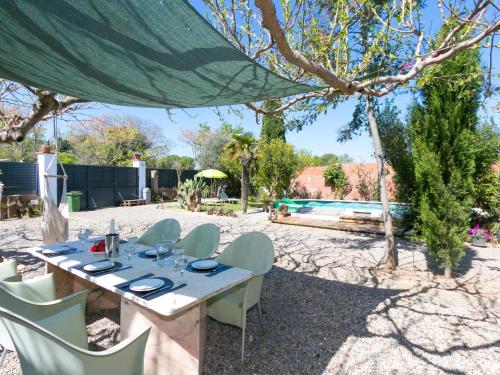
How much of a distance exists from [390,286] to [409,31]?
3216 mm

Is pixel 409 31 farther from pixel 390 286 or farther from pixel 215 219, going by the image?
pixel 215 219

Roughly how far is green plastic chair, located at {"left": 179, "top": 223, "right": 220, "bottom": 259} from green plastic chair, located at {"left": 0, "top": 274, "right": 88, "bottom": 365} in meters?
1.66

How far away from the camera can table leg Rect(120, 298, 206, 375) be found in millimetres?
2020

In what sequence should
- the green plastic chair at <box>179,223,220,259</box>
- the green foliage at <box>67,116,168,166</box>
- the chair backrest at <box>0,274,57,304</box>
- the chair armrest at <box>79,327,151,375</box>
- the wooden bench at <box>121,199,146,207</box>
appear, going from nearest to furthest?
the chair armrest at <box>79,327,151,375</box>
the chair backrest at <box>0,274,57,304</box>
the green plastic chair at <box>179,223,220,259</box>
the wooden bench at <box>121,199,146,207</box>
the green foliage at <box>67,116,168,166</box>

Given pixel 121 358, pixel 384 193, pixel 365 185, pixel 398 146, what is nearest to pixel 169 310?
pixel 121 358

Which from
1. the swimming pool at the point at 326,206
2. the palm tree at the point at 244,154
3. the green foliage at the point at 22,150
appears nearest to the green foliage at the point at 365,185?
the swimming pool at the point at 326,206

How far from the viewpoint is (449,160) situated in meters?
4.19

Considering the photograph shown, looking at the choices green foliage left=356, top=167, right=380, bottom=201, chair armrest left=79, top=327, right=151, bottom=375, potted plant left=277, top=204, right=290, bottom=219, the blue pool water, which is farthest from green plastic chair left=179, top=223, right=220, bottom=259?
green foliage left=356, top=167, right=380, bottom=201

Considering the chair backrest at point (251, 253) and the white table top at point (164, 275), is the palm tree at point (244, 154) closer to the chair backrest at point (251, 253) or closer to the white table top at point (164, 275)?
the chair backrest at point (251, 253)

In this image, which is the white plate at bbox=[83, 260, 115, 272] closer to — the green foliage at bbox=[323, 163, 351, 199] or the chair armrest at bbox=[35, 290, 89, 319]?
the chair armrest at bbox=[35, 290, 89, 319]

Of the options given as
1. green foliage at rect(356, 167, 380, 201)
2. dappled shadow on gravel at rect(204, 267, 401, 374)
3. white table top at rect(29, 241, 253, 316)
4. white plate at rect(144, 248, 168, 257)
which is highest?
green foliage at rect(356, 167, 380, 201)

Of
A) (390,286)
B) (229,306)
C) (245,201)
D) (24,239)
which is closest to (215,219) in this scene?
(245,201)

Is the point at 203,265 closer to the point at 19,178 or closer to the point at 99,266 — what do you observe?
the point at 99,266

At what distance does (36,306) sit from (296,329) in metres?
2.23
